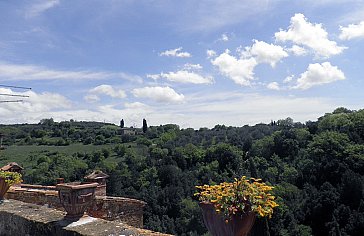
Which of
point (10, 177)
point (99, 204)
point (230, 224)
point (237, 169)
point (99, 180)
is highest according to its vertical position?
point (10, 177)

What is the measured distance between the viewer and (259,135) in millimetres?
73062

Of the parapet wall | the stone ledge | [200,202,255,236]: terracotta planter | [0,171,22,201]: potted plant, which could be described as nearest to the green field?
the parapet wall

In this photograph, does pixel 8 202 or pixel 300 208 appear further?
pixel 300 208

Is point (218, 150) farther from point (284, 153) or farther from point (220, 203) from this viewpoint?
point (220, 203)

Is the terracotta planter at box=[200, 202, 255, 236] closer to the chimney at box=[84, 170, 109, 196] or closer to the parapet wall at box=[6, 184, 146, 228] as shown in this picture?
the parapet wall at box=[6, 184, 146, 228]

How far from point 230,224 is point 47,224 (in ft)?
6.72

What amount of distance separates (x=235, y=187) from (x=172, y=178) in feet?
159

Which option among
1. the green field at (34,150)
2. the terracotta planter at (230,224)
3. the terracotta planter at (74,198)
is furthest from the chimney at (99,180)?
the green field at (34,150)

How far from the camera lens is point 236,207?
99.7 inches

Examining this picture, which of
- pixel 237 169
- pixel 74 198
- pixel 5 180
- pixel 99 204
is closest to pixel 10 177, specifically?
pixel 5 180

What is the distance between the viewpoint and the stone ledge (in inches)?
123

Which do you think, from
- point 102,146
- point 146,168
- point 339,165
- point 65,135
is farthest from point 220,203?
point 65,135

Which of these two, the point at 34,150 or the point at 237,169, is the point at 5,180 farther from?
the point at 34,150

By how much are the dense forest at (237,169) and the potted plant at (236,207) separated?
20.0 meters
